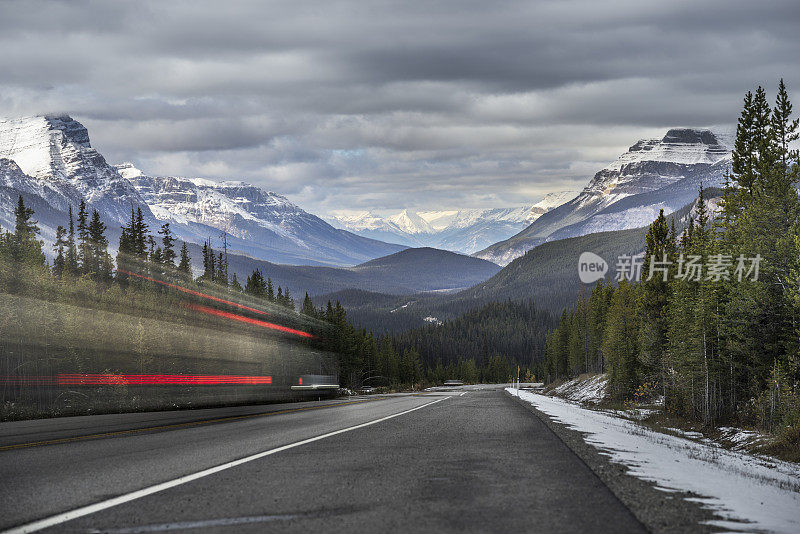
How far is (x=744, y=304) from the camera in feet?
91.4

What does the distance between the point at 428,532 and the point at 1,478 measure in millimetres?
5860

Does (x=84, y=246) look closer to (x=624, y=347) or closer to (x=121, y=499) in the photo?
(x=624, y=347)

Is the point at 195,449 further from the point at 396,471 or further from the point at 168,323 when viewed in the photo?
the point at 168,323

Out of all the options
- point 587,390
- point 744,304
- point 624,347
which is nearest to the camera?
point 744,304

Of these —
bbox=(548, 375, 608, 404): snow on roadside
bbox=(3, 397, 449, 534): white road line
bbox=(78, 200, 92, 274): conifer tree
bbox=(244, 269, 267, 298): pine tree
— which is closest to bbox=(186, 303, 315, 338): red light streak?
bbox=(3, 397, 449, 534): white road line

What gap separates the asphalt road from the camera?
5898 mm

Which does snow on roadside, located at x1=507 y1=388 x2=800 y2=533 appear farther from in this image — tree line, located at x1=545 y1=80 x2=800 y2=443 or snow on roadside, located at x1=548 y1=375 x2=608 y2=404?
snow on roadside, located at x1=548 y1=375 x2=608 y2=404

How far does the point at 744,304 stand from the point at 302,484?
83.5 feet

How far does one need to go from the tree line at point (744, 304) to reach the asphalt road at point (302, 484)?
42.4 ft

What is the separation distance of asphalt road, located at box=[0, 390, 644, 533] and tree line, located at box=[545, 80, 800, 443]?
42.4 feet

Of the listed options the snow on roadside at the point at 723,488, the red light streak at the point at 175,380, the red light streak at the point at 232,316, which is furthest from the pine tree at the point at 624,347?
the snow on roadside at the point at 723,488

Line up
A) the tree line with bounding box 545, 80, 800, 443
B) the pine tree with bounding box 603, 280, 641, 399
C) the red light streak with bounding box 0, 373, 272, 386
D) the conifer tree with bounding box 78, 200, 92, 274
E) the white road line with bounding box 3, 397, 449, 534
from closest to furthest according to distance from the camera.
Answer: the white road line with bounding box 3, 397, 449, 534
the tree line with bounding box 545, 80, 800, 443
the red light streak with bounding box 0, 373, 272, 386
the pine tree with bounding box 603, 280, 641, 399
the conifer tree with bounding box 78, 200, 92, 274

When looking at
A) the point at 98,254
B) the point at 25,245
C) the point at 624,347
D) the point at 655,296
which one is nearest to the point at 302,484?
the point at 655,296

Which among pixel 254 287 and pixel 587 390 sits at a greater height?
pixel 254 287
